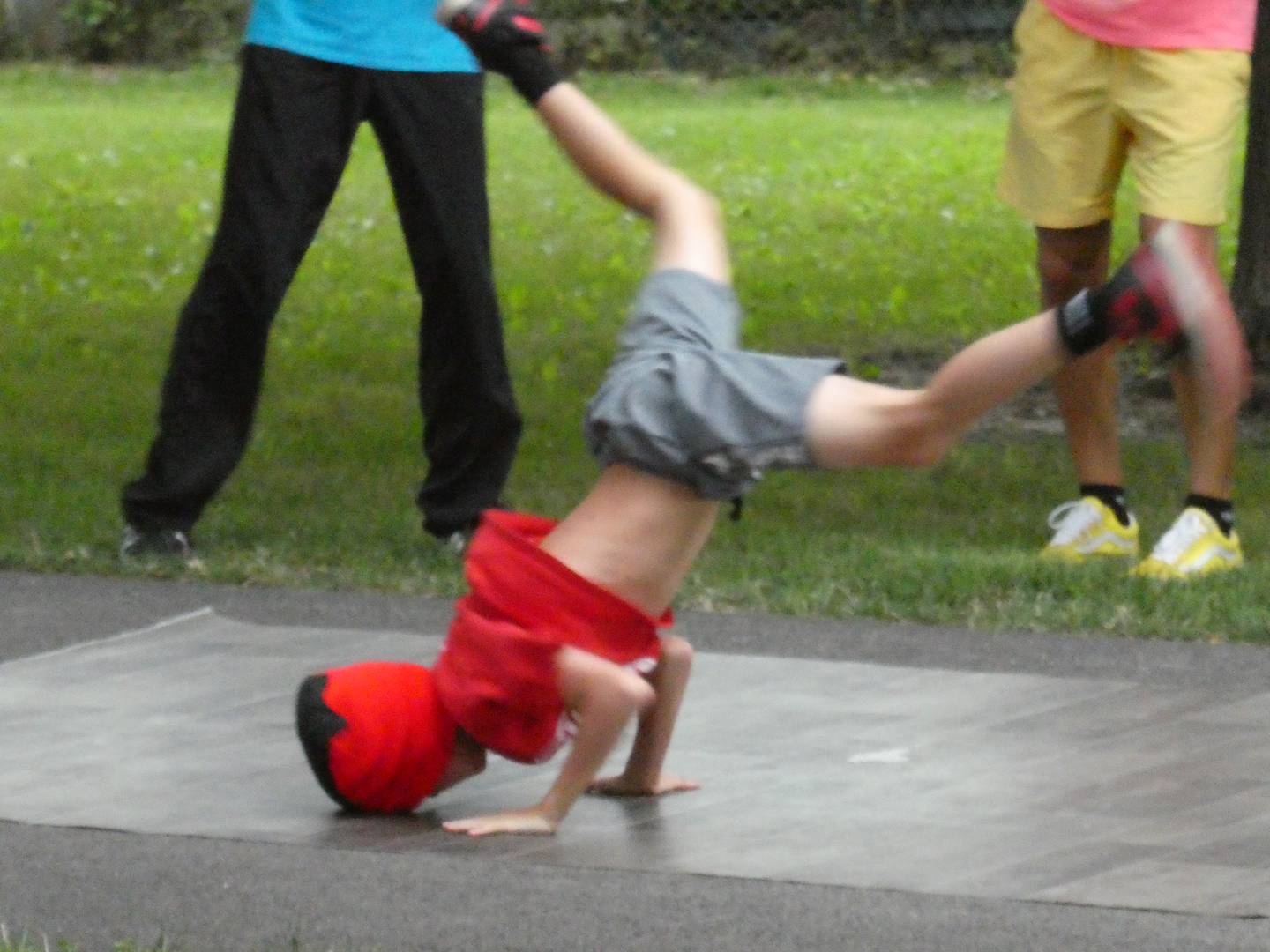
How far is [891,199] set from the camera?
14.4 metres

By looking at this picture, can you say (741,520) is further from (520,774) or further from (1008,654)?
(520,774)

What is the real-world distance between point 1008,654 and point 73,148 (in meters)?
11.8

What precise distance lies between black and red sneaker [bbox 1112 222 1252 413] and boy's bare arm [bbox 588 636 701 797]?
0.90 m

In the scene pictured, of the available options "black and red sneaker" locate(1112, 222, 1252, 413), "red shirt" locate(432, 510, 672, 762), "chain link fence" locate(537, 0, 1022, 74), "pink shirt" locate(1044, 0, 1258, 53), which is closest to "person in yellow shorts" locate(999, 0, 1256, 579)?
"pink shirt" locate(1044, 0, 1258, 53)

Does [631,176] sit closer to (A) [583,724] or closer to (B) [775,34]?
(A) [583,724]

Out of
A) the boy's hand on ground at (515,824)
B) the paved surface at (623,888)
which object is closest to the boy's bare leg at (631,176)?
the paved surface at (623,888)

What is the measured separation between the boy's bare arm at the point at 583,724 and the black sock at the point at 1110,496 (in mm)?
2570

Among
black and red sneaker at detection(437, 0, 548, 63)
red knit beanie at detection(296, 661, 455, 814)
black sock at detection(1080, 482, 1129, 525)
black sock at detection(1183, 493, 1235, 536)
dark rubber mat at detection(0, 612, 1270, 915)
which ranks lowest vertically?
black sock at detection(1080, 482, 1129, 525)

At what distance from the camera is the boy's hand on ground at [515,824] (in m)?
4.26

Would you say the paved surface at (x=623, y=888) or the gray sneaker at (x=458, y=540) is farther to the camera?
the gray sneaker at (x=458, y=540)

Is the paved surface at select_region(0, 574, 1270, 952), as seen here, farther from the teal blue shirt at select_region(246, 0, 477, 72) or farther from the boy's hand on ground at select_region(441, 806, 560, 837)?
the teal blue shirt at select_region(246, 0, 477, 72)

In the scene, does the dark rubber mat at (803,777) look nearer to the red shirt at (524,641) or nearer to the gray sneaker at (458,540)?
the red shirt at (524,641)

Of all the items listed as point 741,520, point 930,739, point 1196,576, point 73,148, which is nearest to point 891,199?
point 73,148

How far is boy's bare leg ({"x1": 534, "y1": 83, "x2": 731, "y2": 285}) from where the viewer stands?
4766 mm
